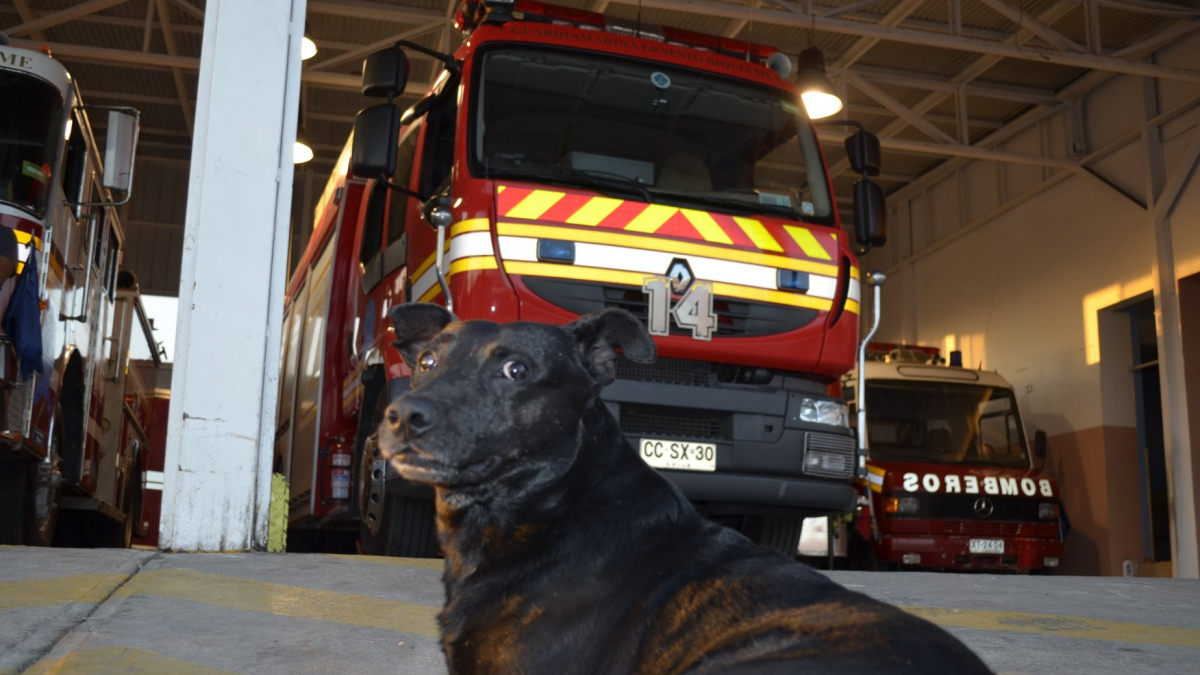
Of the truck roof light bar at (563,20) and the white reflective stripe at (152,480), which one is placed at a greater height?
the truck roof light bar at (563,20)

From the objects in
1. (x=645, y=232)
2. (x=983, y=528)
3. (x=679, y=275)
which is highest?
(x=645, y=232)

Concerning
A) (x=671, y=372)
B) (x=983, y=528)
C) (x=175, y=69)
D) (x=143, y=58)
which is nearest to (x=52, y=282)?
(x=671, y=372)

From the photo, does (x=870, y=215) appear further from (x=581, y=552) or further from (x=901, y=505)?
(x=901, y=505)

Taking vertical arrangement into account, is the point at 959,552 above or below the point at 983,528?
below

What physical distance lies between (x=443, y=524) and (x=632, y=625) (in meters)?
0.69

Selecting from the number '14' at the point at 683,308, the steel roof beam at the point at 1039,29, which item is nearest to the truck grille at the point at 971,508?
the steel roof beam at the point at 1039,29

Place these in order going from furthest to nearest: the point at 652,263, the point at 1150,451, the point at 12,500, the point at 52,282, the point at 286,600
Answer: the point at 1150,451
the point at 52,282
the point at 12,500
the point at 652,263
the point at 286,600

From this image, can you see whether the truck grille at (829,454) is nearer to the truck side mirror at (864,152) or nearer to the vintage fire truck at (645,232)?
the vintage fire truck at (645,232)

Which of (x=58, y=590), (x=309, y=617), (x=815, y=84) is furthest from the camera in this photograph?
(x=815, y=84)

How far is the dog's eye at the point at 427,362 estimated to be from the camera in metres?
3.21

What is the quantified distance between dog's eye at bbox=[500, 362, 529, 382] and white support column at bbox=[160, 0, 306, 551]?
2946 mm

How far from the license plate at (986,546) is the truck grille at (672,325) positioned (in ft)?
23.0

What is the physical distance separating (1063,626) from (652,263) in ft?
8.61

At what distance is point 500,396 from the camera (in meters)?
2.98
